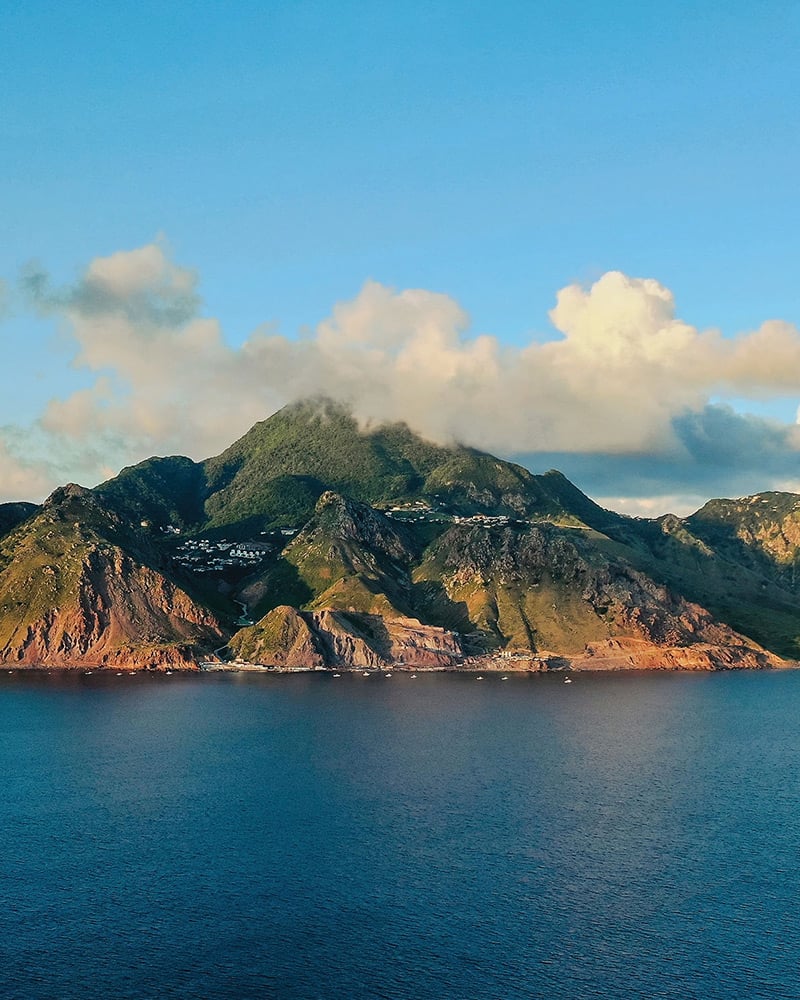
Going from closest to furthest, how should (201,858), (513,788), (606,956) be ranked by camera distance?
(606,956) → (201,858) → (513,788)

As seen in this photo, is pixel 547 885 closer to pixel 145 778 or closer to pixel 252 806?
pixel 252 806

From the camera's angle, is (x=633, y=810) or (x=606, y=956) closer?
(x=606, y=956)

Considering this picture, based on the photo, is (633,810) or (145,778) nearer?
(633,810)

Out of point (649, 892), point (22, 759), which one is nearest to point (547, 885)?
point (649, 892)

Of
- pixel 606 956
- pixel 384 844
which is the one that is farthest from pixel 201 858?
pixel 606 956

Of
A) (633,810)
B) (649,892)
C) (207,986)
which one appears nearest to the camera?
(207,986)

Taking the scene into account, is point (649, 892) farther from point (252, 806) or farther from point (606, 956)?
point (252, 806)
